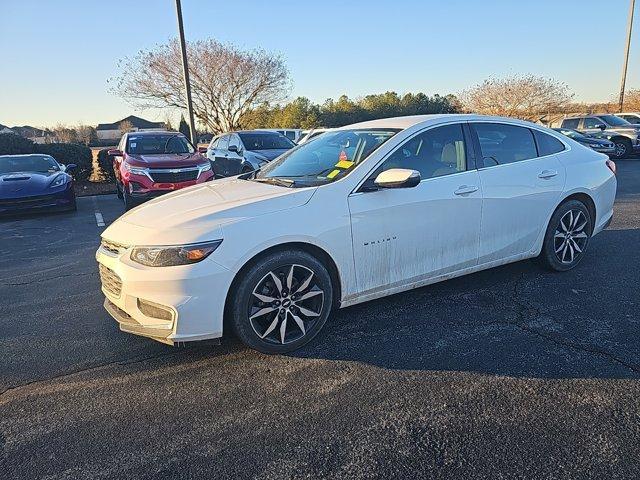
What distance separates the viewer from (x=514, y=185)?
4184 mm

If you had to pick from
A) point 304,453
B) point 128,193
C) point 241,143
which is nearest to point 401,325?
point 304,453

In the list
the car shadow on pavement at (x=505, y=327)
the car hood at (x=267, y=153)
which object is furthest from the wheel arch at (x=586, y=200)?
the car hood at (x=267, y=153)

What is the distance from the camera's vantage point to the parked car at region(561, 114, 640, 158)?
17328mm

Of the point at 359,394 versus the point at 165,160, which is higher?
the point at 165,160

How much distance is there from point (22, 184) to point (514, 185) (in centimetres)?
923

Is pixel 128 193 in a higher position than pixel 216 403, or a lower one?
higher

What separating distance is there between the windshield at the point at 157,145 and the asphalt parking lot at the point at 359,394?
22.7 ft

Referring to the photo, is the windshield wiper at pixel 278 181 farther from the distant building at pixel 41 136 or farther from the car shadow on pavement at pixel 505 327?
the distant building at pixel 41 136

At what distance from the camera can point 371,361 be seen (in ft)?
10.2

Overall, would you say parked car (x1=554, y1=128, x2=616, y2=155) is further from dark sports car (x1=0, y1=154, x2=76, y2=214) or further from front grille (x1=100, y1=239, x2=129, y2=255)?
front grille (x1=100, y1=239, x2=129, y2=255)

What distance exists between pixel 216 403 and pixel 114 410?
592 mm

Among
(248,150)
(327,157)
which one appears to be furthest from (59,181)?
(327,157)

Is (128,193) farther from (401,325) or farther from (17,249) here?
(401,325)

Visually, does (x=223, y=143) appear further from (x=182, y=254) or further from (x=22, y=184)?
(x=182, y=254)
